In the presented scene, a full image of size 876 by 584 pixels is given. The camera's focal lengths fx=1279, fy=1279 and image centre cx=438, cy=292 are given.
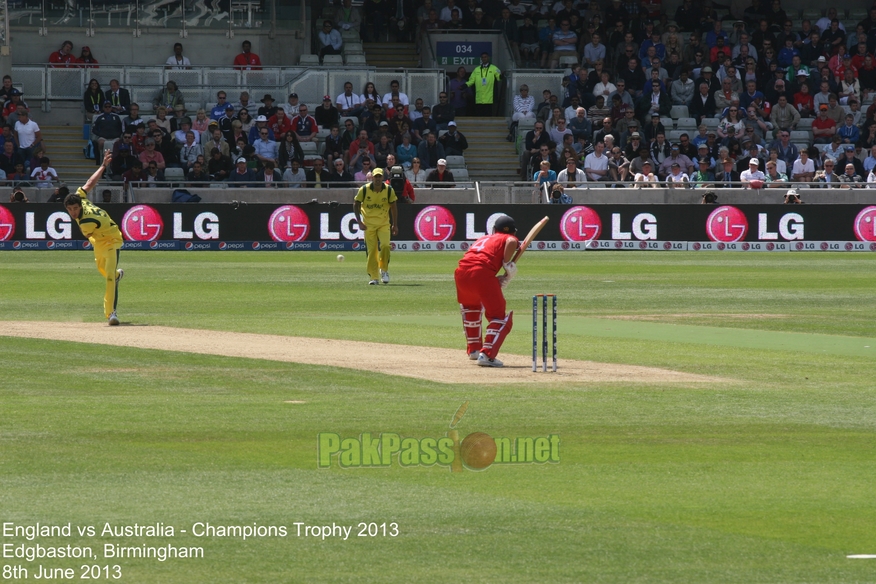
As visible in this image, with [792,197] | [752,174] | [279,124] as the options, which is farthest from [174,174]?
[792,197]

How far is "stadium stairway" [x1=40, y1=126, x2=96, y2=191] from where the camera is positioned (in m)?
36.3

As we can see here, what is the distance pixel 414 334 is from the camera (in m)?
16.2

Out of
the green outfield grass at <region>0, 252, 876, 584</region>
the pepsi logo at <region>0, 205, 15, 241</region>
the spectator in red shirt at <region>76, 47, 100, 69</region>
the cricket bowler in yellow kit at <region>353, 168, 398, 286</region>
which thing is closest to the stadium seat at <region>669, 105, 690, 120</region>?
the spectator in red shirt at <region>76, 47, 100, 69</region>

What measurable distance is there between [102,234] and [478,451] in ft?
30.2

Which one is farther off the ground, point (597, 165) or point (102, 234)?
point (597, 165)

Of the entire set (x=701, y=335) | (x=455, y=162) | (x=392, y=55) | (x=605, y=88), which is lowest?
(x=701, y=335)

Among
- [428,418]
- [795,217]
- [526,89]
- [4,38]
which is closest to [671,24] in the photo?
[526,89]

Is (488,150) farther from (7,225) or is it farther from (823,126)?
(7,225)

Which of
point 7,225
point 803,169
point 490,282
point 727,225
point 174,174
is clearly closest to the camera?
point 490,282

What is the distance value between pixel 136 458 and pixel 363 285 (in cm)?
1453

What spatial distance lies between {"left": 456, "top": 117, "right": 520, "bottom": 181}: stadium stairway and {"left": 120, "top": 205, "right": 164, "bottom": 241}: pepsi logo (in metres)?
10.1

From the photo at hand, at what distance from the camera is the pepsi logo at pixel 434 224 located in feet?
105

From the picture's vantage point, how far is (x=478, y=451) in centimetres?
906

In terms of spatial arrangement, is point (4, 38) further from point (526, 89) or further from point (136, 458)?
point (136, 458)
